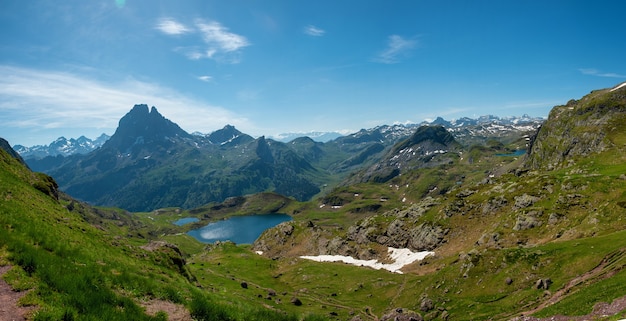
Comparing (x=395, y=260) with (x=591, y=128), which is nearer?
(x=395, y=260)

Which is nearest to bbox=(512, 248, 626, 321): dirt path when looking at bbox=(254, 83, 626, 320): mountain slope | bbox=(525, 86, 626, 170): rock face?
bbox=(254, 83, 626, 320): mountain slope

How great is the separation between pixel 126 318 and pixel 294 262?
422 ft

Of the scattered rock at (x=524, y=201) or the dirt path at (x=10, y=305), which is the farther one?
the scattered rock at (x=524, y=201)

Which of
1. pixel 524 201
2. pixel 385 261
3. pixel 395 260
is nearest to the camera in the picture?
pixel 524 201

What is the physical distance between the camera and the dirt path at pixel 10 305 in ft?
40.1

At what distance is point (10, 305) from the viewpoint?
1296 cm

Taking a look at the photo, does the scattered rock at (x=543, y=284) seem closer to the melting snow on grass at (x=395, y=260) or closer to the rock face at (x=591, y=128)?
the melting snow on grass at (x=395, y=260)

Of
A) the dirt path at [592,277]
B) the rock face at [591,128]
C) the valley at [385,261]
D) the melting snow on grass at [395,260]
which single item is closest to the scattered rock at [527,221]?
the valley at [385,261]

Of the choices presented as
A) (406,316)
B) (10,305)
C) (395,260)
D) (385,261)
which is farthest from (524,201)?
(10,305)

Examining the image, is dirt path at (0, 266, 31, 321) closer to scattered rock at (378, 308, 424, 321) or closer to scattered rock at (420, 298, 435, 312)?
scattered rock at (378, 308, 424, 321)

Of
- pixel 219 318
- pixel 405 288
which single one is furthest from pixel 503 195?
pixel 219 318

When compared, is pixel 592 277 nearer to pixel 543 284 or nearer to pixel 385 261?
pixel 543 284

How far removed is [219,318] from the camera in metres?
17.2

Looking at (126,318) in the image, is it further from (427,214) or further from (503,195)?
(427,214)
